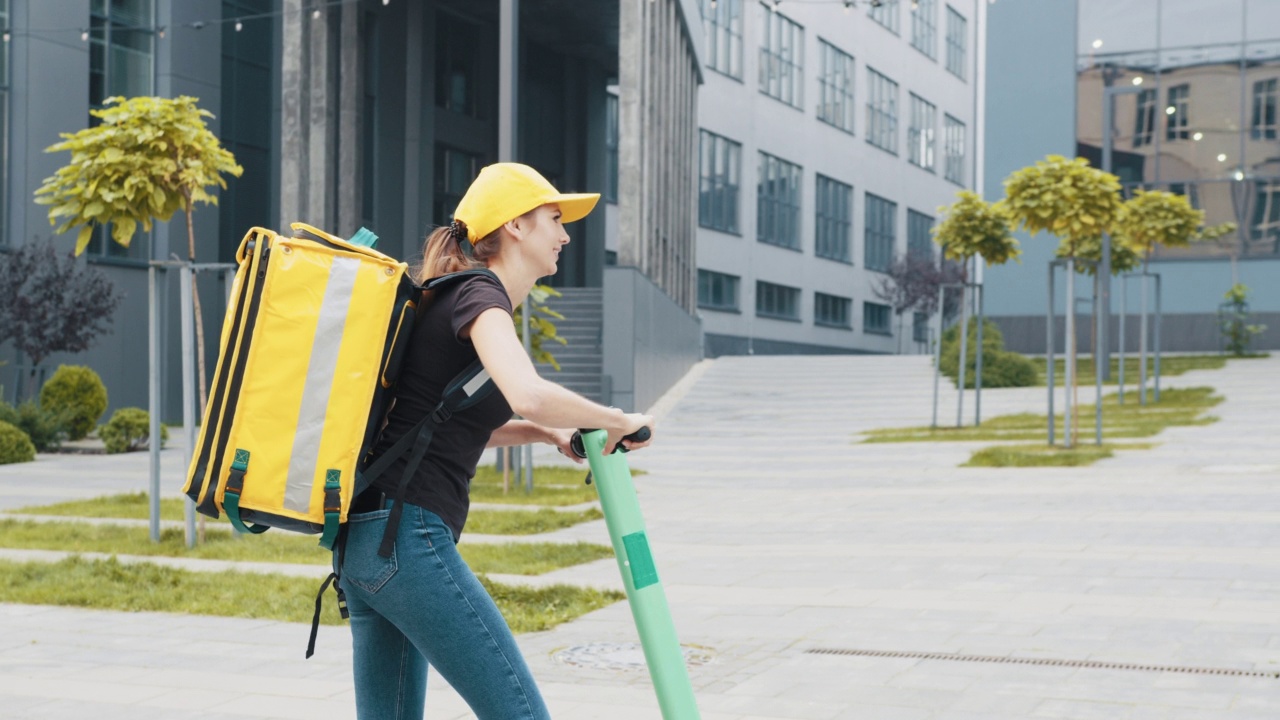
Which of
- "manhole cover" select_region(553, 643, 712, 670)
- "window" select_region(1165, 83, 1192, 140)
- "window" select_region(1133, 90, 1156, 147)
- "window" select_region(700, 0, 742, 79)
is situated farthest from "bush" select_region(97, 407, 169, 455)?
"window" select_region(1165, 83, 1192, 140)

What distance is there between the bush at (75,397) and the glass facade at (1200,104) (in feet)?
88.8

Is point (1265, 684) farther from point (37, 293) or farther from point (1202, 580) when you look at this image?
point (37, 293)

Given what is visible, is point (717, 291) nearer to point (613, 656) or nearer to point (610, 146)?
point (610, 146)

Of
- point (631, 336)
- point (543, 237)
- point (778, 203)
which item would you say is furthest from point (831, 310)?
point (543, 237)

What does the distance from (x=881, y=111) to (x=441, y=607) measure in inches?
2191

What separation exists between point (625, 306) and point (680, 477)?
8.25 metres

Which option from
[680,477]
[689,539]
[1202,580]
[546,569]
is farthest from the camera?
[680,477]

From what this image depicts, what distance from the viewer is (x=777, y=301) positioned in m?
50.6

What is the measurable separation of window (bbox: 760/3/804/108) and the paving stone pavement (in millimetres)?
34203

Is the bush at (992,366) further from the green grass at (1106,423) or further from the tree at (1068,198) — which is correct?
the tree at (1068,198)

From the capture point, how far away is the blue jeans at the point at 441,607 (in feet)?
9.18

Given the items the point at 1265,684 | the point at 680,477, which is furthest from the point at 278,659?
the point at 680,477

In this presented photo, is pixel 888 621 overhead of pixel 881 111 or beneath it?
beneath

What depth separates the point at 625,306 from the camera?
24.4 meters
